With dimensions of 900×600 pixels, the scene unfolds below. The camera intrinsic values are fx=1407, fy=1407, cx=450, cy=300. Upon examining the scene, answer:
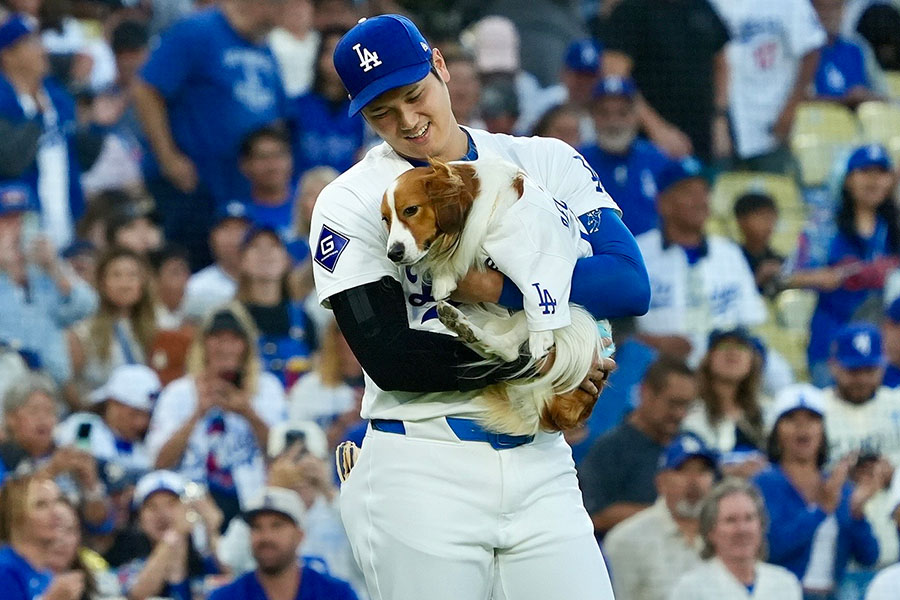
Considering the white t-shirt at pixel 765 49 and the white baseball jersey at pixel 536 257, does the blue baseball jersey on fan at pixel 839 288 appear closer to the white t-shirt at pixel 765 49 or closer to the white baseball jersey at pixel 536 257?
the white t-shirt at pixel 765 49

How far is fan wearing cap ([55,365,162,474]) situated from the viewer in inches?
175

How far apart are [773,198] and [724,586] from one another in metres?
2.11

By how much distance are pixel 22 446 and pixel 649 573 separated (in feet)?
6.49

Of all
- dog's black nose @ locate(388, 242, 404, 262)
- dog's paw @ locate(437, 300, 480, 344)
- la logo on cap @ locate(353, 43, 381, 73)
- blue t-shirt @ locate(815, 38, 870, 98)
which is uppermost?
blue t-shirt @ locate(815, 38, 870, 98)

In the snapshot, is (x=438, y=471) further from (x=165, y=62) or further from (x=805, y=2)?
(x=805, y=2)

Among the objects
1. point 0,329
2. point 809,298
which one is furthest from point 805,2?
point 0,329

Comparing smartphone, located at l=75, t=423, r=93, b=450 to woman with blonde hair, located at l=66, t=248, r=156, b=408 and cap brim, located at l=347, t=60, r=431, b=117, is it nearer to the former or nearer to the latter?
woman with blonde hair, located at l=66, t=248, r=156, b=408

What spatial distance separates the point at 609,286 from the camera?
6.70ft

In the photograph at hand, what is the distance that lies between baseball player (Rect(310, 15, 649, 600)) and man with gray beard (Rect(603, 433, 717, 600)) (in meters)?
2.28

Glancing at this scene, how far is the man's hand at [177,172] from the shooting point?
5.46 m

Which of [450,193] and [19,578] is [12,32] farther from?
[450,193]

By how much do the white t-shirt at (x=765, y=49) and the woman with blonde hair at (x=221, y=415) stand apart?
261 centimetres

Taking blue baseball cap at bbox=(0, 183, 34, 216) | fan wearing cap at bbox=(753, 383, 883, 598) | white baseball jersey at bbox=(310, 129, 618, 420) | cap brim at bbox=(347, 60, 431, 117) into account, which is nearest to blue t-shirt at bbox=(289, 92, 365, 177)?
blue baseball cap at bbox=(0, 183, 34, 216)

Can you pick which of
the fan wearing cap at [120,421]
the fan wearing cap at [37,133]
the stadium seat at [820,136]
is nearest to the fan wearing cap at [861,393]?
the stadium seat at [820,136]
